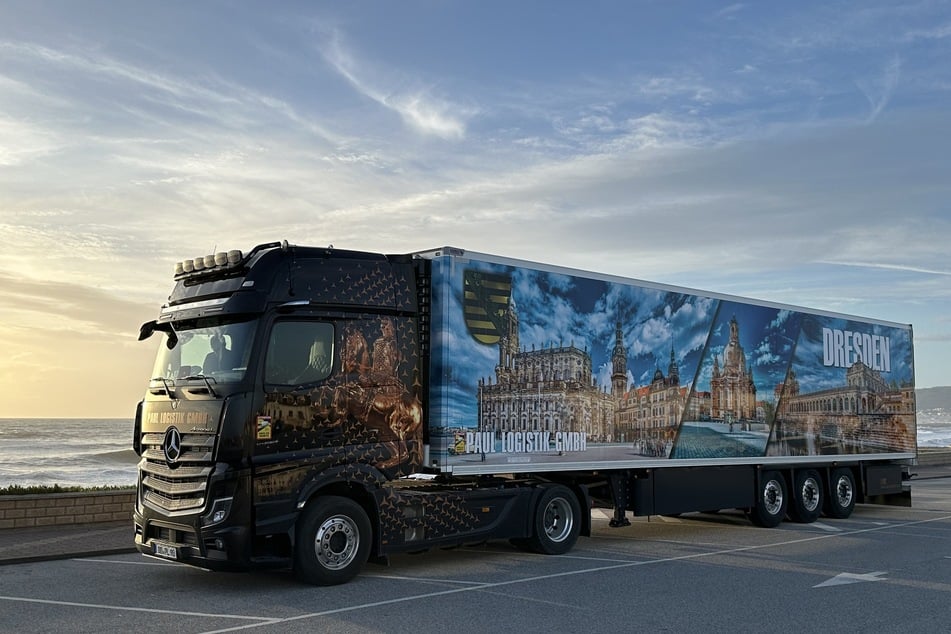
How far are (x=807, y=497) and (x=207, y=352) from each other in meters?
10.9

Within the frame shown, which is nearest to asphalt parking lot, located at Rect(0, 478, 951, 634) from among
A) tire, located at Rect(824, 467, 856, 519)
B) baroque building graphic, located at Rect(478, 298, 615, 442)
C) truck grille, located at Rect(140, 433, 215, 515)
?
truck grille, located at Rect(140, 433, 215, 515)

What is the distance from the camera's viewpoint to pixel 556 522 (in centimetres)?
1170

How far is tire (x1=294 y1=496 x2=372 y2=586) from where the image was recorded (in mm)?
9086

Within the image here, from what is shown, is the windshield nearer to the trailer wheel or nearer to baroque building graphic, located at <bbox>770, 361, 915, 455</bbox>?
the trailer wheel

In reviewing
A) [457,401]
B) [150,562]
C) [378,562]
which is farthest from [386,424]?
[150,562]

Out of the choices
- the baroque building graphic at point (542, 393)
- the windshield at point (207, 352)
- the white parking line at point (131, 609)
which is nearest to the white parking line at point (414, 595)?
the white parking line at point (131, 609)

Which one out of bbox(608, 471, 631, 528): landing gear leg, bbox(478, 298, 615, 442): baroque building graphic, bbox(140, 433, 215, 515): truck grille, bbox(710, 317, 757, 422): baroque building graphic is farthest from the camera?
bbox(710, 317, 757, 422): baroque building graphic

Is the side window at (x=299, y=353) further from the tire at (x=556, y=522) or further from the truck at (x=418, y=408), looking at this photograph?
the tire at (x=556, y=522)

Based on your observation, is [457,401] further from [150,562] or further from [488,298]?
[150,562]

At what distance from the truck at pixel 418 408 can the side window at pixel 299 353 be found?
0.07 feet

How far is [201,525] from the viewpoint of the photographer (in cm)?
884

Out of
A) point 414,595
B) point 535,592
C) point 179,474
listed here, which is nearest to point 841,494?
point 535,592

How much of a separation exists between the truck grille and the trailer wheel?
9.27 m

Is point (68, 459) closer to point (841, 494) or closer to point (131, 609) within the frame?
point (841, 494)
